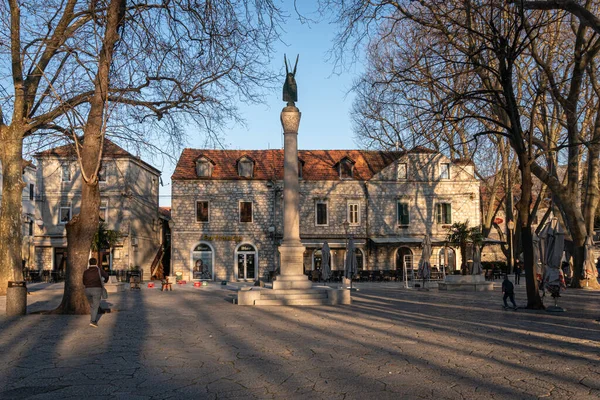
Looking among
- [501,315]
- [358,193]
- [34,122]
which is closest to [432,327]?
[501,315]

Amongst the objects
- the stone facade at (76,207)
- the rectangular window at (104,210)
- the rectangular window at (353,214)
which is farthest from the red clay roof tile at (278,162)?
the rectangular window at (104,210)

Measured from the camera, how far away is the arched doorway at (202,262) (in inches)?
1633

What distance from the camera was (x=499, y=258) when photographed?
2032 inches

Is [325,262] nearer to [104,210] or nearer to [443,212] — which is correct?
[443,212]

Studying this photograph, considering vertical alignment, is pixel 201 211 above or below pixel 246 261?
above

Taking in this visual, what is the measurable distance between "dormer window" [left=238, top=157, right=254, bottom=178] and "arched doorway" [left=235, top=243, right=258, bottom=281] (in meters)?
5.07

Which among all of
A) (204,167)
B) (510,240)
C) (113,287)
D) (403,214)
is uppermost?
(204,167)

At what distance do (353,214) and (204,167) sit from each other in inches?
442

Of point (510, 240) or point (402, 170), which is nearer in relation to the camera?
point (510, 240)

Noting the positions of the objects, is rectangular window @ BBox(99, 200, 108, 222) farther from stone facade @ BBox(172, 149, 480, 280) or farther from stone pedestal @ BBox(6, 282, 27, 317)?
stone pedestal @ BBox(6, 282, 27, 317)

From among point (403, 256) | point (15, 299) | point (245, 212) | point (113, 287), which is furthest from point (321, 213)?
point (15, 299)

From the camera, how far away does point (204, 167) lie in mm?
42344

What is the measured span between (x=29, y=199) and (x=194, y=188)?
54.0 feet

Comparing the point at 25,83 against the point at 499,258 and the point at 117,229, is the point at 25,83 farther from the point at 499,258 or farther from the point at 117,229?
the point at 499,258
